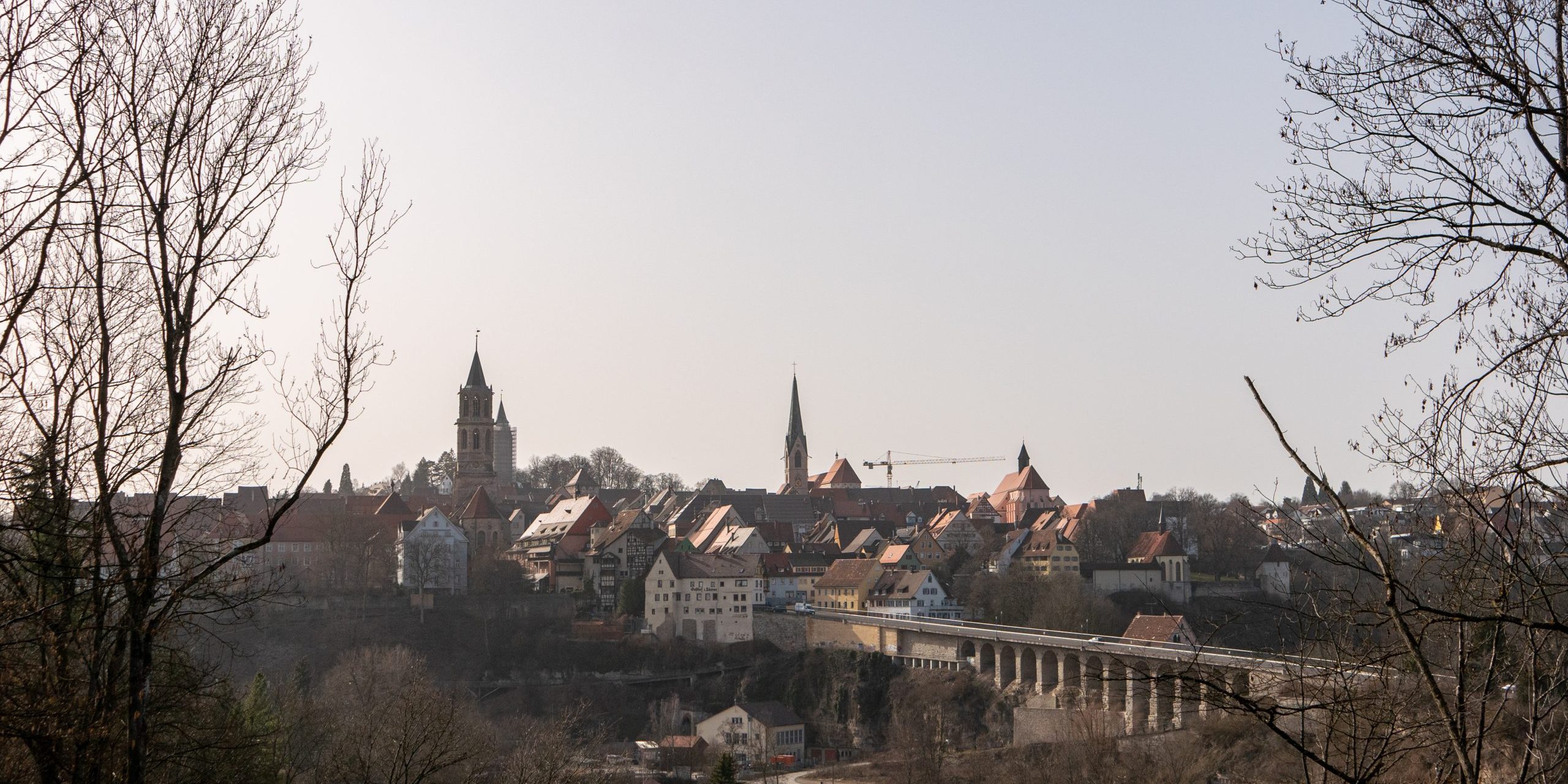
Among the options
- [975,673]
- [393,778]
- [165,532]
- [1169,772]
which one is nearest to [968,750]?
[975,673]

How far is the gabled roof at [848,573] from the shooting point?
80.9 meters

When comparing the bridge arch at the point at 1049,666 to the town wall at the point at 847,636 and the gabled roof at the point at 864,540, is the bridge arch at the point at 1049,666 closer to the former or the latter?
the town wall at the point at 847,636

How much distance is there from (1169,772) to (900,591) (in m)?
38.5

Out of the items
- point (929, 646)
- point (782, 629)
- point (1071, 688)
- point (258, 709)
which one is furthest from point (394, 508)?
point (258, 709)

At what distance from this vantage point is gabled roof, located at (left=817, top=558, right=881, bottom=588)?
8088cm

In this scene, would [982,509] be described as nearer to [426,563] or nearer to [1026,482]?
[1026,482]

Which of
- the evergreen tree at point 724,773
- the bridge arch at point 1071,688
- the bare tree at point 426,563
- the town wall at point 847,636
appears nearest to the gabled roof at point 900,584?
the town wall at point 847,636

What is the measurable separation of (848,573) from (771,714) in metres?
20.4

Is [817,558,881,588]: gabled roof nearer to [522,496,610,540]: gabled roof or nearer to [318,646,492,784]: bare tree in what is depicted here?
[522,496,610,540]: gabled roof

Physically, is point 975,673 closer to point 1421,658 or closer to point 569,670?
point 569,670

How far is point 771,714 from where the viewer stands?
6228 cm

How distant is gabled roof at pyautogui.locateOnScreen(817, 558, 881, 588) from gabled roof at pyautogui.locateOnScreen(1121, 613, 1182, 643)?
2209 cm

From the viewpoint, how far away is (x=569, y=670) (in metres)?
70.5

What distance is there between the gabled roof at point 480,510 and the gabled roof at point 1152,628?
52150mm
